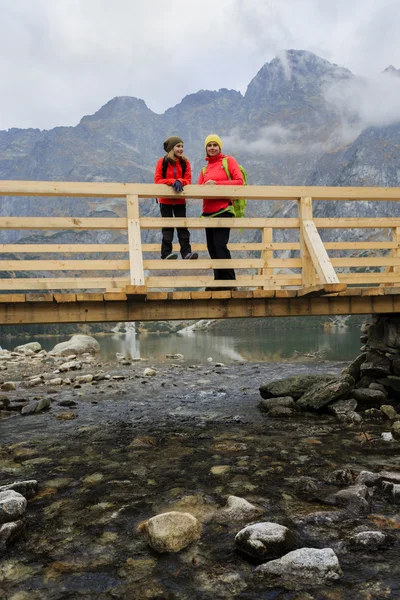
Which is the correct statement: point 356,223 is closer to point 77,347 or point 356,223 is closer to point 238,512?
point 238,512

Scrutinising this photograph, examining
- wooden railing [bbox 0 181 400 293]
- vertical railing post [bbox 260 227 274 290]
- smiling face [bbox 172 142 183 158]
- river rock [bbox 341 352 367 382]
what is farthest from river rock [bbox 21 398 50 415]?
river rock [bbox 341 352 367 382]

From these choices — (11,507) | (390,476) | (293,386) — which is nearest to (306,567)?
(390,476)

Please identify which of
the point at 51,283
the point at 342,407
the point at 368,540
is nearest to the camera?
the point at 368,540

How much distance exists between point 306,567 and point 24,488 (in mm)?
3093

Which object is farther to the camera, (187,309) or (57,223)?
(187,309)

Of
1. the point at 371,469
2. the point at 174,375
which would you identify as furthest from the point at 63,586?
the point at 174,375

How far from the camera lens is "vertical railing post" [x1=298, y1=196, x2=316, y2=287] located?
806 centimetres

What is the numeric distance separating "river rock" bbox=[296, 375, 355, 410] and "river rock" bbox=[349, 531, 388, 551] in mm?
5267

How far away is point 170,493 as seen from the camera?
15.5 ft

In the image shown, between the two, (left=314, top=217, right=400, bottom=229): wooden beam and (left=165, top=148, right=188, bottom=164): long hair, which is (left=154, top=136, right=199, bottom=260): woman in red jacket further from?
(left=314, top=217, right=400, bottom=229): wooden beam

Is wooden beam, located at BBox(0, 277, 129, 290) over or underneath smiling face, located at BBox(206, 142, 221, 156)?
underneath

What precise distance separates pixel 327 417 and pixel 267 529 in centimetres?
525

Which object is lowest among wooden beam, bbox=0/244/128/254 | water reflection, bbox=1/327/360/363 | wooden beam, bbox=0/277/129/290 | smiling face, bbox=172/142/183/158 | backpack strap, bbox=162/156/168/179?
water reflection, bbox=1/327/360/363

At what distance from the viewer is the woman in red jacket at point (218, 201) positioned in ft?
28.2
